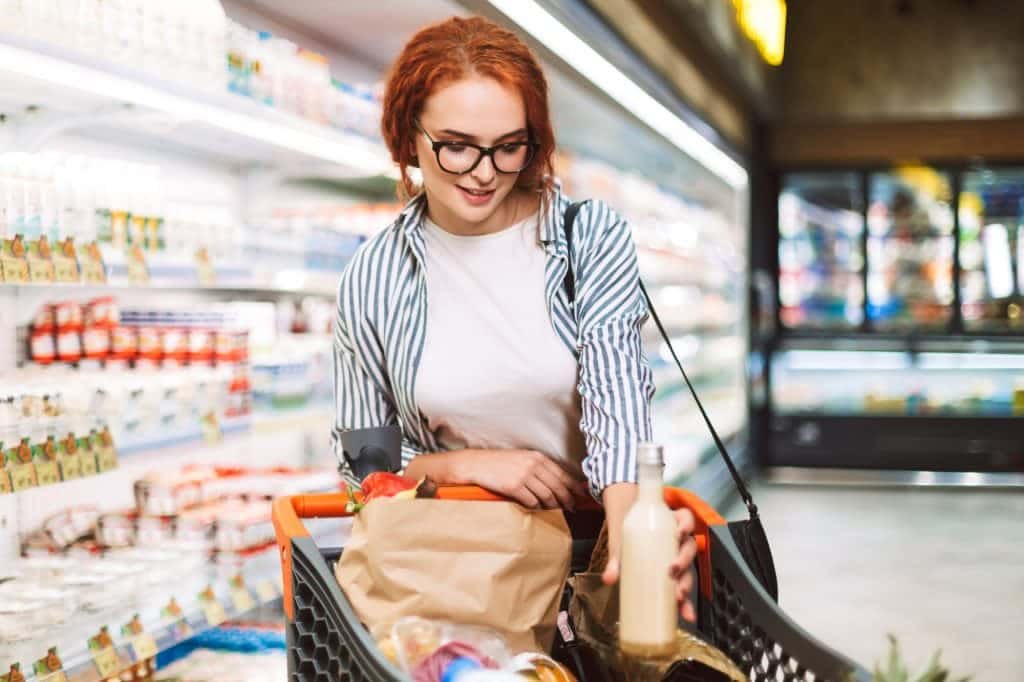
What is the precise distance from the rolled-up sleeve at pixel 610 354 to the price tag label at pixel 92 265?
1412 mm

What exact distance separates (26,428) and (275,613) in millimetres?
1382

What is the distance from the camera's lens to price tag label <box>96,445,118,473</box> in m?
2.84

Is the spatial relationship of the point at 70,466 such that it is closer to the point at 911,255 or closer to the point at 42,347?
the point at 42,347

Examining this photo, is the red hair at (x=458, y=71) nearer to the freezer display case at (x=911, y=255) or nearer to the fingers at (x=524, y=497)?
the fingers at (x=524, y=497)

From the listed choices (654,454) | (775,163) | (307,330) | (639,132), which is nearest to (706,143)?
(639,132)

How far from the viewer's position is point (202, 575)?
3201mm

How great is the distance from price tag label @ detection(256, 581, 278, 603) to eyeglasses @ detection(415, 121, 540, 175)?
6.49 feet

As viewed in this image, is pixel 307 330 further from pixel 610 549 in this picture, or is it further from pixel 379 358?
pixel 610 549

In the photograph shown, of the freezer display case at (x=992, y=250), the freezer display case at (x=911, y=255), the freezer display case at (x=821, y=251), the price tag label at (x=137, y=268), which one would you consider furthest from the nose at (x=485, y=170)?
the freezer display case at (x=992, y=250)

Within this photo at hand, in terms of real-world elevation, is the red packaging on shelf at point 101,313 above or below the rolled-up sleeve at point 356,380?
above

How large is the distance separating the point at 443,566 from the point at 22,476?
1.43 m

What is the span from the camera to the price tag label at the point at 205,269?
3.29 meters

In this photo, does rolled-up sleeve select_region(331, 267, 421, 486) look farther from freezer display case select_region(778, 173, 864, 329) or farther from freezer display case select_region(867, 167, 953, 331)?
freezer display case select_region(867, 167, 953, 331)

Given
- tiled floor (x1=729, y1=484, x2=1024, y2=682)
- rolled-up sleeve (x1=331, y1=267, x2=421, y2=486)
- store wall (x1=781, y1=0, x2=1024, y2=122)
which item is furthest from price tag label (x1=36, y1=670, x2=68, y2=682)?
store wall (x1=781, y1=0, x2=1024, y2=122)
